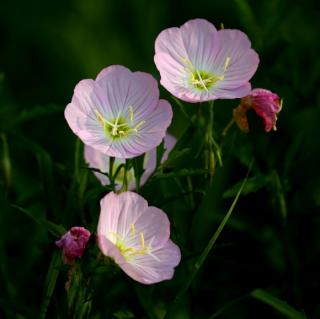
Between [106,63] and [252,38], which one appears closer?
[252,38]

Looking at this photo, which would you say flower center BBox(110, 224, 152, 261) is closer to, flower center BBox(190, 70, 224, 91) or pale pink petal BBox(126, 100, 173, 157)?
pale pink petal BBox(126, 100, 173, 157)

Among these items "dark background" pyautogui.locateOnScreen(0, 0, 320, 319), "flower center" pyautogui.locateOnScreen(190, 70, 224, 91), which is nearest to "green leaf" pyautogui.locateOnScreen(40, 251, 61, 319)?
"dark background" pyautogui.locateOnScreen(0, 0, 320, 319)

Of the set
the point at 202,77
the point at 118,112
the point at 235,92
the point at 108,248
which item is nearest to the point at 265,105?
the point at 235,92

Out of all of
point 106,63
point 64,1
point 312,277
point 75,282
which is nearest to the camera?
point 75,282

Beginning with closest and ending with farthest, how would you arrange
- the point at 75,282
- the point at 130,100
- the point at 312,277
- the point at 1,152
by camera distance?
1. the point at 75,282
2. the point at 130,100
3. the point at 312,277
4. the point at 1,152

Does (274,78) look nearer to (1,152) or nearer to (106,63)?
(1,152)

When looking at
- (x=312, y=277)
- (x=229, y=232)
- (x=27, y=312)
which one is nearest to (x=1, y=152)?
(x=27, y=312)

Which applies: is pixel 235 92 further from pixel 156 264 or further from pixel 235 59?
pixel 156 264
